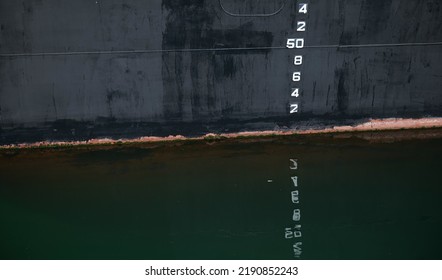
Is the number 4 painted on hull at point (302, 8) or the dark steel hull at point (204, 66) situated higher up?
the number 4 painted on hull at point (302, 8)

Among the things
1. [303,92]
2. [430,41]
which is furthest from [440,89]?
[303,92]

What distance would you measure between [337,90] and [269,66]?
711mm

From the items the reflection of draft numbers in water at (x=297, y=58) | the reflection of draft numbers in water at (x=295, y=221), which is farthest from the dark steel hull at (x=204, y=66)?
the reflection of draft numbers in water at (x=295, y=221)

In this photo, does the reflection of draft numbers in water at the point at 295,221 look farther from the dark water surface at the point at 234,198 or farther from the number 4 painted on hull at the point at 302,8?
the number 4 painted on hull at the point at 302,8

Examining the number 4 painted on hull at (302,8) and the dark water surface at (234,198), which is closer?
the dark water surface at (234,198)

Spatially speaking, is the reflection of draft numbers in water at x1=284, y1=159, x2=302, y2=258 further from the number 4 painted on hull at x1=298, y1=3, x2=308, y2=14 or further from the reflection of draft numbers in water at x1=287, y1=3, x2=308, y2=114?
the number 4 painted on hull at x1=298, y1=3, x2=308, y2=14

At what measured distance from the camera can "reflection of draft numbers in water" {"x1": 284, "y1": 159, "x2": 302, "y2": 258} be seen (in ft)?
14.8

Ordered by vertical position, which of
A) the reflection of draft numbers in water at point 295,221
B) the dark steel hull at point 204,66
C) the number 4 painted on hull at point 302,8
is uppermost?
the number 4 painted on hull at point 302,8

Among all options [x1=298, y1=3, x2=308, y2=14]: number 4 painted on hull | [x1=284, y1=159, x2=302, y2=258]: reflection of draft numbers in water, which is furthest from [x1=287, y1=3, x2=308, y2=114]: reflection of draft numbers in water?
[x1=284, y1=159, x2=302, y2=258]: reflection of draft numbers in water

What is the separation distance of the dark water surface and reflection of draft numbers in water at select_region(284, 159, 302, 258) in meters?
0.01

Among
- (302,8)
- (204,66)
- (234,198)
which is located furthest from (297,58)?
(234,198)

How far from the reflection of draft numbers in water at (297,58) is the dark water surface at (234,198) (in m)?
0.36

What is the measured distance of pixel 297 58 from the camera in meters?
5.28

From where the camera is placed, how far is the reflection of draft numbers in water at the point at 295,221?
4516 millimetres
